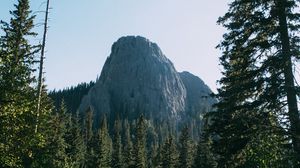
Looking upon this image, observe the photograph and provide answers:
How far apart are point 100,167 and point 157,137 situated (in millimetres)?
104345

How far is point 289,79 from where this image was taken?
658 inches

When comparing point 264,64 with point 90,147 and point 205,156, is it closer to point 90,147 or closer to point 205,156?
point 205,156

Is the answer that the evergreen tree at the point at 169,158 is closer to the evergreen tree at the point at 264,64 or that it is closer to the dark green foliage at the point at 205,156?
the dark green foliage at the point at 205,156

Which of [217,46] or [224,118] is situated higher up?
[217,46]

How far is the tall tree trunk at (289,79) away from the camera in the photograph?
611 inches

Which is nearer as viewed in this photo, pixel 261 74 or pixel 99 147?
pixel 261 74

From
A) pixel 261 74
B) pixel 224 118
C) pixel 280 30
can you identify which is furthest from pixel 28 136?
pixel 224 118

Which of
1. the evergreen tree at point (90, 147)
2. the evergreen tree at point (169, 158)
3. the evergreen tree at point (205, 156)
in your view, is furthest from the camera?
the evergreen tree at point (90, 147)

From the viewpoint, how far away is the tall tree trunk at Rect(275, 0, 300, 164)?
15.5 meters

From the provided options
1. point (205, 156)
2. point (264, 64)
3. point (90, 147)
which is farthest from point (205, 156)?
point (90, 147)

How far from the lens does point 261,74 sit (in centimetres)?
1747

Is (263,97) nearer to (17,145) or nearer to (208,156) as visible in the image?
(17,145)

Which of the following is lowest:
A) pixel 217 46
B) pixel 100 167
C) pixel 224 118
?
pixel 100 167

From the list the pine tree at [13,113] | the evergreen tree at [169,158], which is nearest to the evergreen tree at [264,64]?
the pine tree at [13,113]
